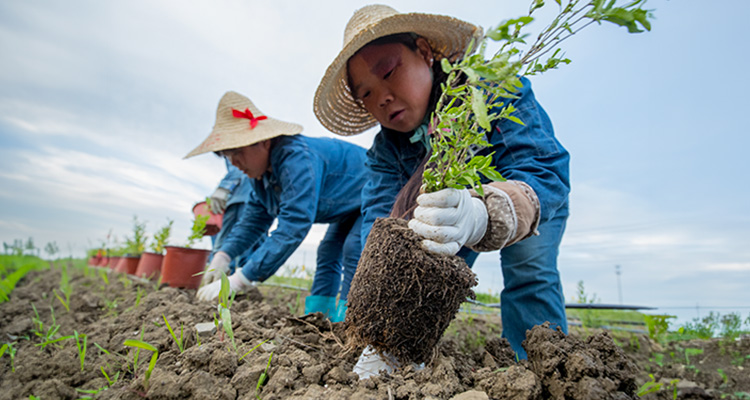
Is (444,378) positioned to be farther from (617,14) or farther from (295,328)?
(617,14)

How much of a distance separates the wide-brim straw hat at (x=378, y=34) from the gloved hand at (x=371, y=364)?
124 centimetres

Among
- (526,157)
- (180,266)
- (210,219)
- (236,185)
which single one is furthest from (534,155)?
(210,219)

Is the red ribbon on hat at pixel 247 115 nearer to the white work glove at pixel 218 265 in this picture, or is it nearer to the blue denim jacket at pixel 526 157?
the white work glove at pixel 218 265

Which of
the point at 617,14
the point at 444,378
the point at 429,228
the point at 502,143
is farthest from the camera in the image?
the point at 502,143

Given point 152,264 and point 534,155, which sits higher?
point 534,155

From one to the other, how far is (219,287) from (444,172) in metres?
1.87

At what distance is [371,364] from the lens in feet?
4.05

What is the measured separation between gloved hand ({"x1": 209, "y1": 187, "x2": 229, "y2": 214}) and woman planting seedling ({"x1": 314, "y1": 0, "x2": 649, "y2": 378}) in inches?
99.0

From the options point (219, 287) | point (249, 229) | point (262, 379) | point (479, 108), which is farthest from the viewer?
point (249, 229)

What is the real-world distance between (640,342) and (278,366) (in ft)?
9.27

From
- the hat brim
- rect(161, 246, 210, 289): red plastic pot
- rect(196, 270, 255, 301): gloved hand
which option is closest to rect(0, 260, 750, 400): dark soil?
rect(196, 270, 255, 301): gloved hand

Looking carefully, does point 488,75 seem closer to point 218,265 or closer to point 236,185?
point 218,265

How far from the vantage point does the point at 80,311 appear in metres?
2.43

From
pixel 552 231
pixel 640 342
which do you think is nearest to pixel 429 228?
Result: pixel 552 231
